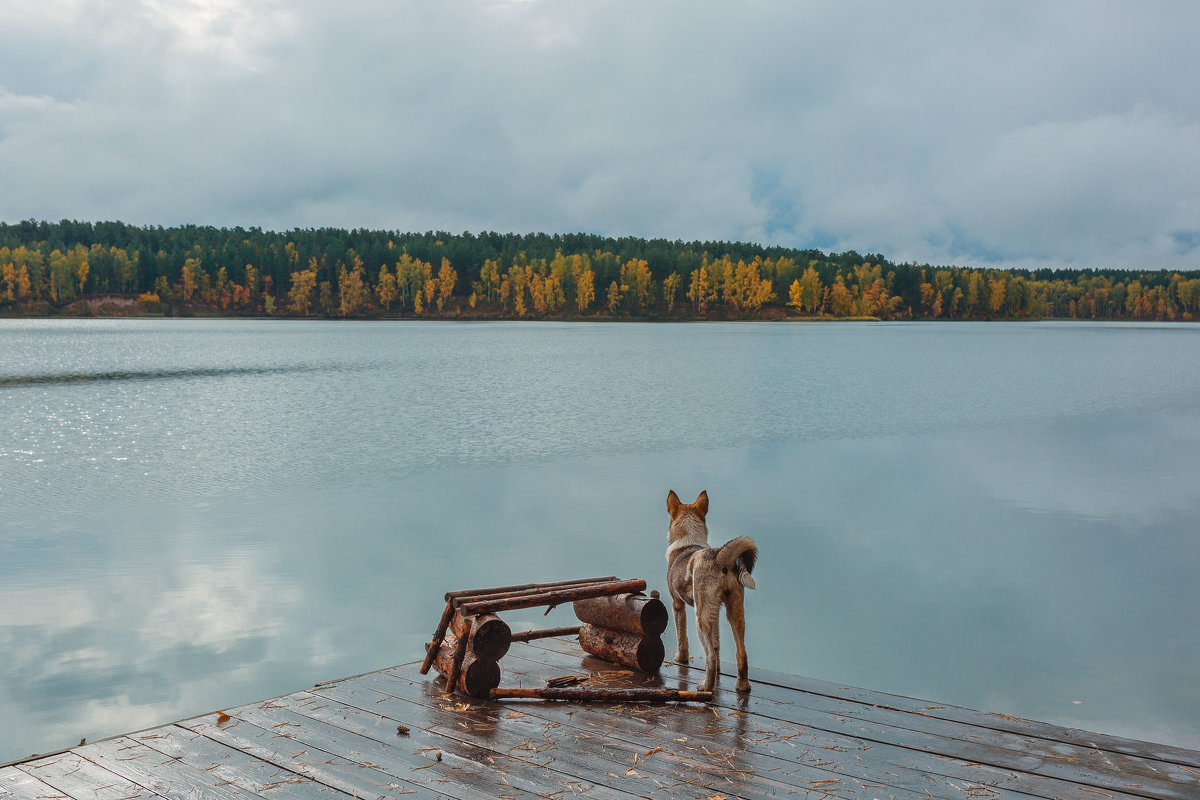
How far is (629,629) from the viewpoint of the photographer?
7289mm

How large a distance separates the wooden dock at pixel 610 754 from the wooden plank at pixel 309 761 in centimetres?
1

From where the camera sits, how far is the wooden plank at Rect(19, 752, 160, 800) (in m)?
4.95

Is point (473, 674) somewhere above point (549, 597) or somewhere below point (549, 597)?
below

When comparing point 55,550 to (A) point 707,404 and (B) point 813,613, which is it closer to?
(B) point 813,613

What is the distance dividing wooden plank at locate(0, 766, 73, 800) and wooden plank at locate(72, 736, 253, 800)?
328 mm

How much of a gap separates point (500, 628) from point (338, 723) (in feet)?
4.46

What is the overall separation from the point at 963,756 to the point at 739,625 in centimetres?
172

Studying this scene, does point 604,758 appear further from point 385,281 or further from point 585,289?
point 385,281

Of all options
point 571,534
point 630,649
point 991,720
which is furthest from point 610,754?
point 571,534

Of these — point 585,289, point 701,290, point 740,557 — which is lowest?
point 740,557

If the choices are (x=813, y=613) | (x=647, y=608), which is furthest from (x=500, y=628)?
(x=813, y=613)

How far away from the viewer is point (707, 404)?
34250 millimetres

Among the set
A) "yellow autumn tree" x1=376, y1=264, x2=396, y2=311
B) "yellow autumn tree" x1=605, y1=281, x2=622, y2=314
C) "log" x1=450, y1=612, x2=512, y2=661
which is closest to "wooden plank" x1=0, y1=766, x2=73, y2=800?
"log" x1=450, y1=612, x2=512, y2=661

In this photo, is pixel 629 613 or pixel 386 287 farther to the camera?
pixel 386 287
